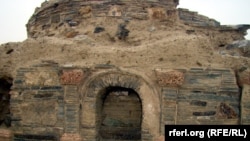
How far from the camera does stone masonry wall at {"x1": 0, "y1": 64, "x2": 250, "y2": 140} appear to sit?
319 inches

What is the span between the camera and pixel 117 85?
8.38 metres

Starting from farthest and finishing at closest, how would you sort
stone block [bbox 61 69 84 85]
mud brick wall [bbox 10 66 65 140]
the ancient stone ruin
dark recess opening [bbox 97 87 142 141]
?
dark recess opening [bbox 97 87 142 141] → mud brick wall [bbox 10 66 65 140] → stone block [bbox 61 69 84 85] → the ancient stone ruin

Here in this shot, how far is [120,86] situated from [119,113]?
0.98 meters

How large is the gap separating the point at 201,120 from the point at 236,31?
577 centimetres

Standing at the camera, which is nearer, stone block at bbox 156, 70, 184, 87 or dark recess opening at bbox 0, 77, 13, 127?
stone block at bbox 156, 70, 184, 87

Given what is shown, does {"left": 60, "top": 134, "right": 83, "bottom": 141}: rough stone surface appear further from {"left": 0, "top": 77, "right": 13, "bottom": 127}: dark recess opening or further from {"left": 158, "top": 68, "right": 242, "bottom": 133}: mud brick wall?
{"left": 0, "top": 77, "right": 13, "bottom": 127}: dark recess opening

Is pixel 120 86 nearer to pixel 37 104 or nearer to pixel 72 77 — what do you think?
pixel 72 77

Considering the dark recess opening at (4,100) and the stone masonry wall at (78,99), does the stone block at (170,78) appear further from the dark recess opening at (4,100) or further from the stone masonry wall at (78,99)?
the dark recess opening at (4,100)

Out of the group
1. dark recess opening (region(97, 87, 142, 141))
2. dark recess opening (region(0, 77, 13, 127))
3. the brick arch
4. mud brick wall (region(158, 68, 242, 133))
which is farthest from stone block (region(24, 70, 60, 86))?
mud brick wall (region(158, 68, 242, 133))

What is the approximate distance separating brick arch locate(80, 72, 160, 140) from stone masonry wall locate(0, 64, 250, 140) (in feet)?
0.31

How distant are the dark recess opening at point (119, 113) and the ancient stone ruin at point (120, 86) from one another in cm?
3

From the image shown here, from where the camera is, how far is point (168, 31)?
432 inches

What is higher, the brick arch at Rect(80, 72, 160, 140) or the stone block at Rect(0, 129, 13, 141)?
the brick arch at Rect(80, 72, 160, 140)

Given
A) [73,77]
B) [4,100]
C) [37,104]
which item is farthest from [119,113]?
[4,100]
